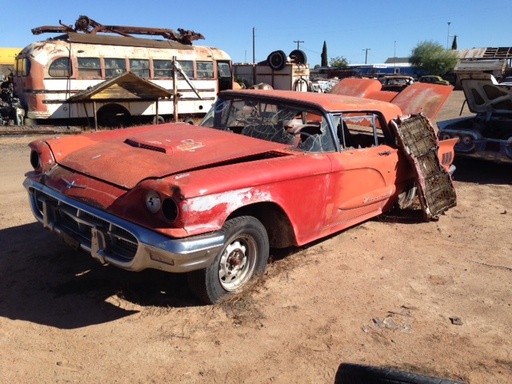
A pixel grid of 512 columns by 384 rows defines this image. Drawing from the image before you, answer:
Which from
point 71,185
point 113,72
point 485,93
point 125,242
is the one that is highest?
point 113,72

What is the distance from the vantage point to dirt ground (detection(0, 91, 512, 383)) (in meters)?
2.83

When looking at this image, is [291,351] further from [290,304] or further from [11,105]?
[11,105]

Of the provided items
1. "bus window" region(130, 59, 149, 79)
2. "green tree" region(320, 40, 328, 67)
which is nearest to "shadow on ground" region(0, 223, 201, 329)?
"bus window" region(130, 59, 149, 79)

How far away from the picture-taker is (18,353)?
2875 millimetres

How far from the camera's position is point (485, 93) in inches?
332

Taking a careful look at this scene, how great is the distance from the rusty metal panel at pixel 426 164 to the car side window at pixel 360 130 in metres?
0.23

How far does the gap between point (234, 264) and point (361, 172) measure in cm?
169

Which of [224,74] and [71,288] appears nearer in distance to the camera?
[71,288]

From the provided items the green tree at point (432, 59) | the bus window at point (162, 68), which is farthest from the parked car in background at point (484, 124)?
the green tree at point (432, 59)

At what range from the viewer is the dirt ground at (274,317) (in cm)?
283

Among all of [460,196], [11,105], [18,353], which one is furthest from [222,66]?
[18,353]

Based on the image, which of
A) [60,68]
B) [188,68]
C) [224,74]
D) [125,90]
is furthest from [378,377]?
[224,74]

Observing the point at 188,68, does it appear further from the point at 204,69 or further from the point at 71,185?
the point at 71,185

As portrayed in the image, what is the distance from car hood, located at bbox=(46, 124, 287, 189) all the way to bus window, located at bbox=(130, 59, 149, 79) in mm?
9710
